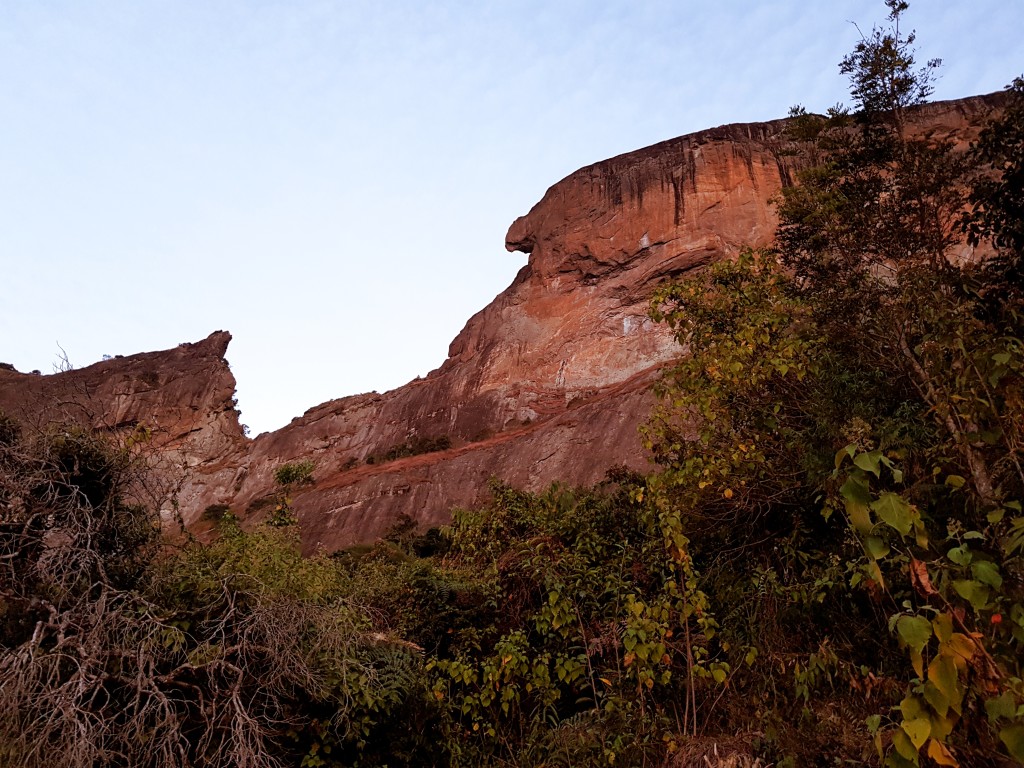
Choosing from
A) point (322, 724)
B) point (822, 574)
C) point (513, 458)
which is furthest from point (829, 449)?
point (513, 458)

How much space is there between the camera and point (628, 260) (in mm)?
42688

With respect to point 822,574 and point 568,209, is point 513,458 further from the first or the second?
point 822,574

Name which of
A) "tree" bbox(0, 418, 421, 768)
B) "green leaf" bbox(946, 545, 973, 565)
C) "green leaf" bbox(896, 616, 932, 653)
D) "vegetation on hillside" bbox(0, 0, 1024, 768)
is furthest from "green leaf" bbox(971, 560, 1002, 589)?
"tree" bbox(0, 418, 421, 768)

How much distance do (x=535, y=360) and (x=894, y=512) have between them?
40359mm

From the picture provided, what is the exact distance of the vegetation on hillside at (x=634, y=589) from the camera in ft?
14.8

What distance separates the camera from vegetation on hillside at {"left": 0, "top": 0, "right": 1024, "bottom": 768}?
4.52 m

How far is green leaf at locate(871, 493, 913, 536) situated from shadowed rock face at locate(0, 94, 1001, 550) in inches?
1141

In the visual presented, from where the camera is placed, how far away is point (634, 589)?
6.02m

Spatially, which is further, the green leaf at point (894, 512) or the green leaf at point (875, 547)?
the green leaf at point (875, 547)

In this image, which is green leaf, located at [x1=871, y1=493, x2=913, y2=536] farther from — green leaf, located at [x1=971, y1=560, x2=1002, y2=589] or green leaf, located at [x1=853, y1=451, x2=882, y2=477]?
green leaf, located at [x1=971, y1=560, x2=1002, y2=589]

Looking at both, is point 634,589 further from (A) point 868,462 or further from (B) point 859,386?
(A) point 868,462

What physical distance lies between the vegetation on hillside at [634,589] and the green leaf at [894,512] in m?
1.19

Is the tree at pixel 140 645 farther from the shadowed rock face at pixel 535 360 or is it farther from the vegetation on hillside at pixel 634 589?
the shadowed rock face at pixel 535 360

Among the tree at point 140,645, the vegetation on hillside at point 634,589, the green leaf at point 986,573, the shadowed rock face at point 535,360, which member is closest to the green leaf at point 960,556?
the green leaf at point 986,573
